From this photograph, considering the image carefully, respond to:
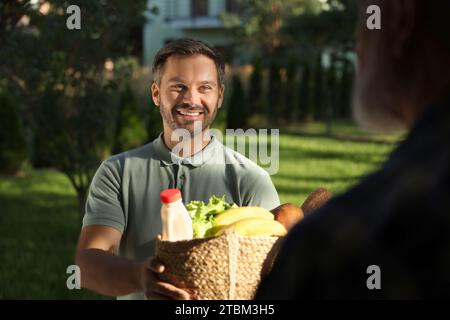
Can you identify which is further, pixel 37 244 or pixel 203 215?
pixel 37 244

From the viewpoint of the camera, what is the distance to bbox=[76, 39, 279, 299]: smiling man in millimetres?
2146

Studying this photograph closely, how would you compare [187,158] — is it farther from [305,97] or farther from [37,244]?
[305,97]

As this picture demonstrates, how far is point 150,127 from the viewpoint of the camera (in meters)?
12.6

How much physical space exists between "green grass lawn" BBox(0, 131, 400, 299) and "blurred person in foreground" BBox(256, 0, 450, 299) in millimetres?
2533

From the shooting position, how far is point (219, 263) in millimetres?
→ 1538

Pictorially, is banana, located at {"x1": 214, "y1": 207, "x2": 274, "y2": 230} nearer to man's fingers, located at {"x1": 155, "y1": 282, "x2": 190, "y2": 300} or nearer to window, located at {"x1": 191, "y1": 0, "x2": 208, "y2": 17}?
man's fingers, located at {"x1": 155, "y1": 282, "x2": 190, "y2": 300}

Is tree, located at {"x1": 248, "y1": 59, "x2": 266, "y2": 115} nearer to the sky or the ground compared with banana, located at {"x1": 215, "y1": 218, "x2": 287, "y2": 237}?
nearer to the sky

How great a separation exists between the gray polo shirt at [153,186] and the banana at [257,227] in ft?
1.66

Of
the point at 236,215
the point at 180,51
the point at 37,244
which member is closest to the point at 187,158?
the point at 180,51

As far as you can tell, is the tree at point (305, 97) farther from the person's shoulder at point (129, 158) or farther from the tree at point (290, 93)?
the person's shoulder at point (129, 158)

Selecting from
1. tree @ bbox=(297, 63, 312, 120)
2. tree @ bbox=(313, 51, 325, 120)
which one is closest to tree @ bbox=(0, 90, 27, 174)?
tree @ bbox=(297, 63, 312, 120)

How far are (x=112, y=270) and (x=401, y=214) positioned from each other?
1.31m

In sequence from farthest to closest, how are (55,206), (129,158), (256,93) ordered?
(256,93) < (55,206) < (129,158)
